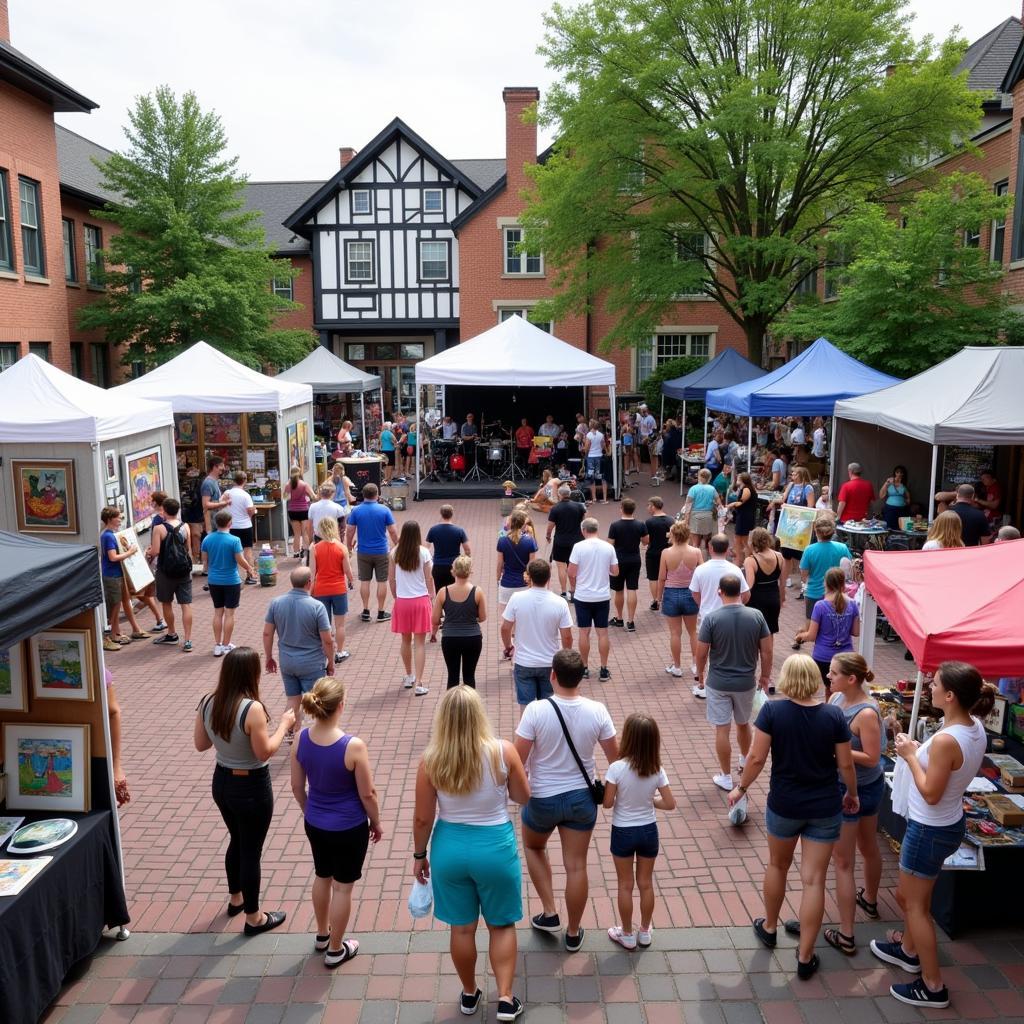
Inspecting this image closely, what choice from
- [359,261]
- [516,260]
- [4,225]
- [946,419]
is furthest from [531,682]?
[359,261]

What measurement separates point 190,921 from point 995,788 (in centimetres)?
490

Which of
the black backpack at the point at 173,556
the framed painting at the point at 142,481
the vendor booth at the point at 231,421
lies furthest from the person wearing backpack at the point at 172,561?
the vendor booth at the point at 231,421

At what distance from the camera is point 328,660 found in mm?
7594

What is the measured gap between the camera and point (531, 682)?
24.0 ft

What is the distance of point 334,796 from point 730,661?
10.4 ft

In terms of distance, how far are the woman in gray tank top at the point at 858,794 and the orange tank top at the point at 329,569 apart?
531cm

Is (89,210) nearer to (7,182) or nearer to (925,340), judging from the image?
(7,182)

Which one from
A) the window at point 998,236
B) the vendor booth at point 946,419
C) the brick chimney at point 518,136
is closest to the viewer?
the vendor booth at point 946,419

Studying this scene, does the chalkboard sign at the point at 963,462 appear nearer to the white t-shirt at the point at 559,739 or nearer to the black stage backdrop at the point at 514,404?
the white t-shirt at the point at 559,739

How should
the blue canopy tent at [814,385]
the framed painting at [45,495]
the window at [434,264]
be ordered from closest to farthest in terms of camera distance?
the framed painting at [45,495] → the blue canopy tent at [814,385] → the window at [434,264]

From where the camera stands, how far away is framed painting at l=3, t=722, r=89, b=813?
17.3 feet

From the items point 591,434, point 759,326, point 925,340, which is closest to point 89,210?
point 591,434

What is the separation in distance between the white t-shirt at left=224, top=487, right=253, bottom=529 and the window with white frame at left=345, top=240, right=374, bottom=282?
2109 centimetres

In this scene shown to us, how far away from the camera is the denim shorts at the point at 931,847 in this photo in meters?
4.64
